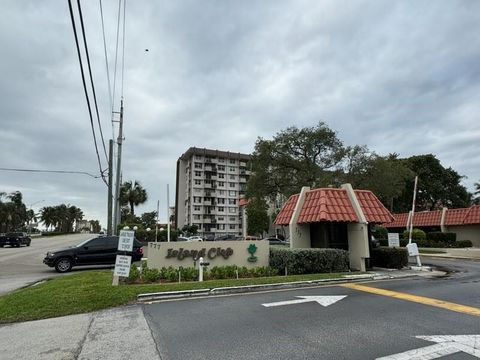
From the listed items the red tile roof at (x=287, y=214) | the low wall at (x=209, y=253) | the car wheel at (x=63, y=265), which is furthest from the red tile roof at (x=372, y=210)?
the car wheel at (x=63, y=265)

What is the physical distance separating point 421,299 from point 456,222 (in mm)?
34822

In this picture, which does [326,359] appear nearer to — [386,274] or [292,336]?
[292,336]

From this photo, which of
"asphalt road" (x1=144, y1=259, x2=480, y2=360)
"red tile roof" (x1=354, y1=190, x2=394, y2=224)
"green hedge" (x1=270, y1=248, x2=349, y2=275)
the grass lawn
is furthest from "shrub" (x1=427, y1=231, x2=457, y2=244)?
the grass lawn

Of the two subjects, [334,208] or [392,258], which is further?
[392,258]

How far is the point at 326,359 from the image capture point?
527 centimetres

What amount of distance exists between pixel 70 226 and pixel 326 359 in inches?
6421

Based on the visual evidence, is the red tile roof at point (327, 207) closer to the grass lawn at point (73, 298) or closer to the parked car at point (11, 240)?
the grass lawn at point (73, 298)

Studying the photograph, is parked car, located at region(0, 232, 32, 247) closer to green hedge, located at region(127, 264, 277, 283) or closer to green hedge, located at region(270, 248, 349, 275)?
green hedge, located at region(127, 264, 277, 283)

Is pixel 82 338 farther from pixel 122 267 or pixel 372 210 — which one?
pixel 372 210

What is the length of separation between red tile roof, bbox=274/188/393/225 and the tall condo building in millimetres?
76040

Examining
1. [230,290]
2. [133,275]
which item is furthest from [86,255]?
[230,290]

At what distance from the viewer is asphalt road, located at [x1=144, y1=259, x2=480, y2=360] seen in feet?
18.4

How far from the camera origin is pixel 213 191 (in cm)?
9906

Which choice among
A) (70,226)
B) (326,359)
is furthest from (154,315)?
(70,226)
